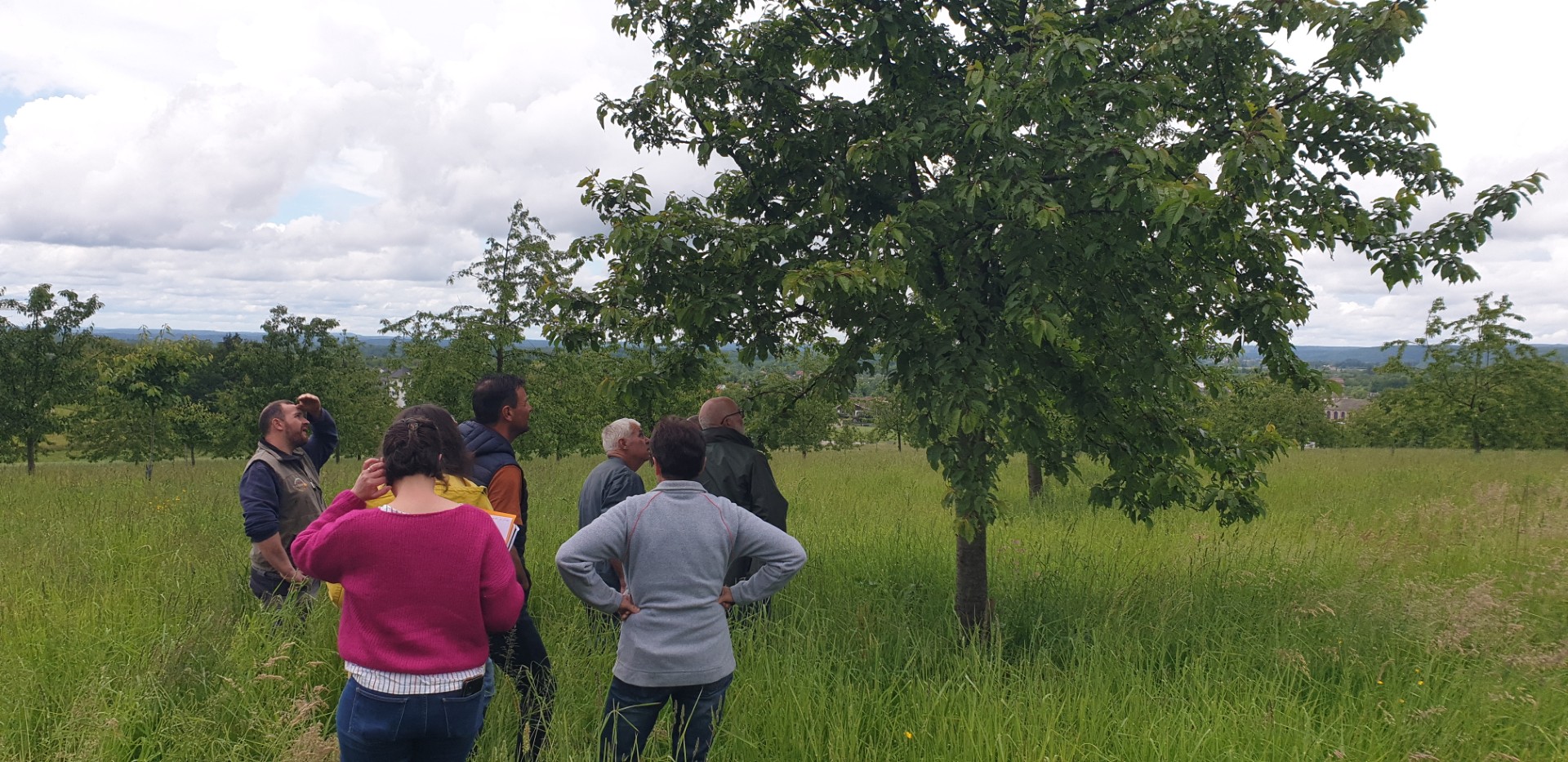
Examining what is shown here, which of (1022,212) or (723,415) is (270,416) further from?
(1022,212)

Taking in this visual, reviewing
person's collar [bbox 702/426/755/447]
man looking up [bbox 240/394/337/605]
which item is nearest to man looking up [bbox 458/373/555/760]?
man looking up [bbox 240/394/337/605]

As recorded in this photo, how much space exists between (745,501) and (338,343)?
18.0 meters

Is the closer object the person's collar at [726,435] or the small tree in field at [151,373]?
the person's collar at [726,435]

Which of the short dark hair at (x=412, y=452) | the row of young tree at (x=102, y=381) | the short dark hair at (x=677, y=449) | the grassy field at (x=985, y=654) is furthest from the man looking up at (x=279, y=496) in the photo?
the row of young tree at (x=102, y=381)

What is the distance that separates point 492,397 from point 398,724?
1.82 meters

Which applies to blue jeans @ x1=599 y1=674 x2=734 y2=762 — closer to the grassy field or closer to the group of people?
the group of people

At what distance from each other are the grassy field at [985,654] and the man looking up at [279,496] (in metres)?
0.26

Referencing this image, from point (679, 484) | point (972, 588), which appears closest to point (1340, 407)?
point (972, 588)

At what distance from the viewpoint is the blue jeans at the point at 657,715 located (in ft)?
8.73

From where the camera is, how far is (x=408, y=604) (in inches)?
86.7

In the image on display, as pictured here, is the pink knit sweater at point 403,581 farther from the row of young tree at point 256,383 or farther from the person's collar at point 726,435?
the row of young tree at point 256,383

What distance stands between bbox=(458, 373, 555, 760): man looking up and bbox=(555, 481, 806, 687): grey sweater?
59 cm

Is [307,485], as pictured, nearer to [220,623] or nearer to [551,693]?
[220,623]

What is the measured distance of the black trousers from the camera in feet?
10.2
